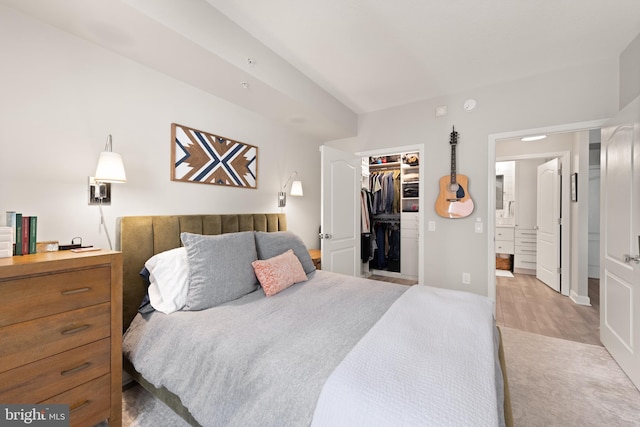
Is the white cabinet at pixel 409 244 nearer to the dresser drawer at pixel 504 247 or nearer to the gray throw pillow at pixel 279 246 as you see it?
the dresser drawer at pixel 504 247

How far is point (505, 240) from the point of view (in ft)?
17.0

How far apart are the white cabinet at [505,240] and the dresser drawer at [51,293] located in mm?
5928

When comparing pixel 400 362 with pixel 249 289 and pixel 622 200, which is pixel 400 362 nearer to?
pixel 249 289

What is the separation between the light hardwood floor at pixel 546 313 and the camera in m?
2.71

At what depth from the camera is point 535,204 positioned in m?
4.98

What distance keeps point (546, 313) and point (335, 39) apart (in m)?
3.71

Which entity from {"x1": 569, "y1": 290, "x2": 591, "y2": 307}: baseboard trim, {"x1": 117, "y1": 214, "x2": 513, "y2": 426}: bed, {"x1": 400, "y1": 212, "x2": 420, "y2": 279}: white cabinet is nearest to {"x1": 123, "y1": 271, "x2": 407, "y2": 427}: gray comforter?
{"x1": 117, "y1": 214, "x2": 513, "y2": 426}: bed

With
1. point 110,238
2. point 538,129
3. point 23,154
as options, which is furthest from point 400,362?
point 538,129

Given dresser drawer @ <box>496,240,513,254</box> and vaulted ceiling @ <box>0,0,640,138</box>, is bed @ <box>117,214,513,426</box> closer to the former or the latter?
vaulted ceiling @ <box>0,0,640,138</box>

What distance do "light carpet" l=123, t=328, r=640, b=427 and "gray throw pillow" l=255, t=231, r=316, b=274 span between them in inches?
45.5

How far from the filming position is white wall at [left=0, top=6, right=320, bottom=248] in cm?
148

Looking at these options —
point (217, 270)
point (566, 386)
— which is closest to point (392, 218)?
point (566, 386)

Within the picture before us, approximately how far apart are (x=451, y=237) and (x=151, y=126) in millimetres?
3147

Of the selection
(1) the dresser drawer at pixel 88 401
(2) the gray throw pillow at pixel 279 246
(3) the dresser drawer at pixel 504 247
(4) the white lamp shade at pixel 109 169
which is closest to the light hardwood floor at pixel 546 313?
(3) the dresser drawer at pixel 504 247
